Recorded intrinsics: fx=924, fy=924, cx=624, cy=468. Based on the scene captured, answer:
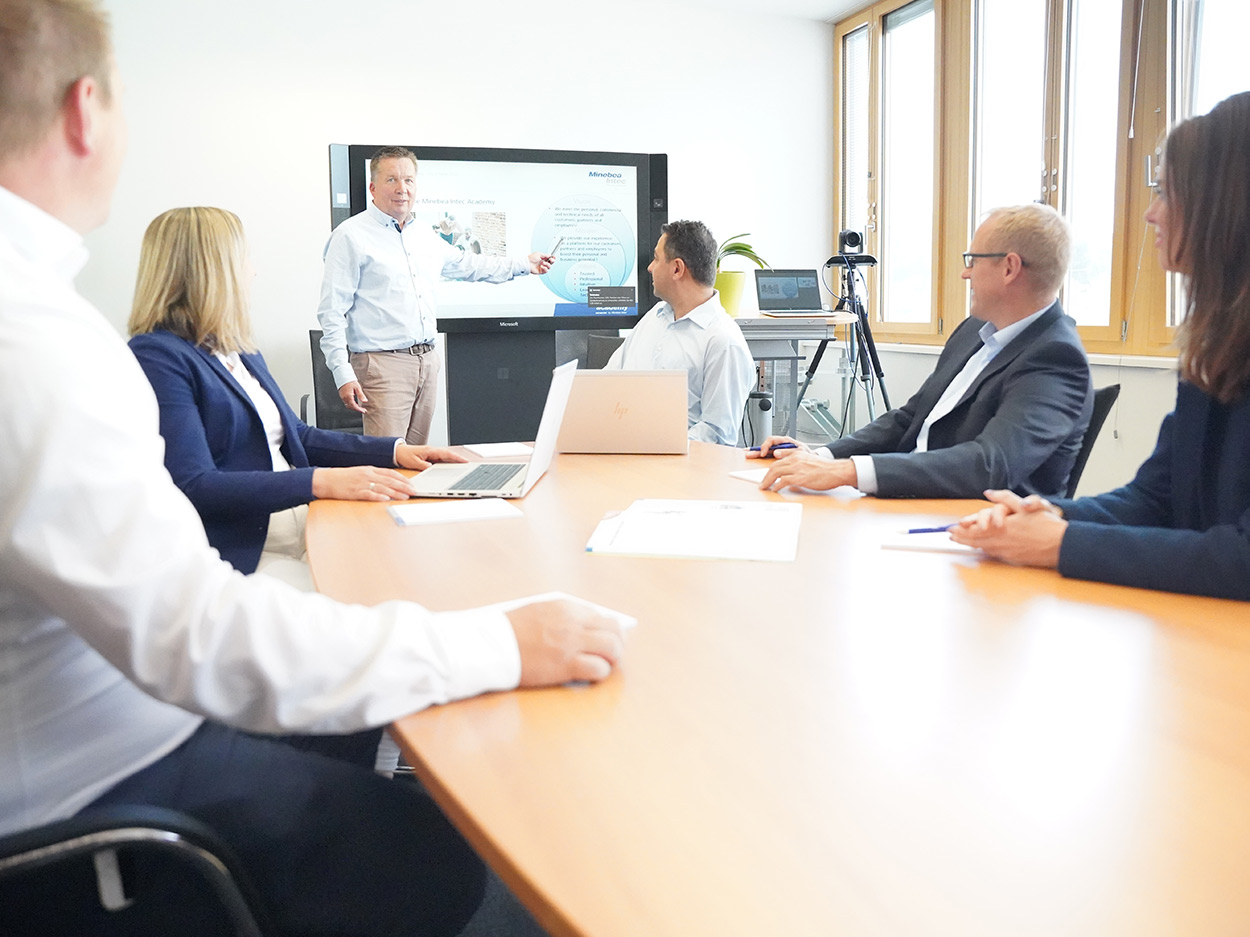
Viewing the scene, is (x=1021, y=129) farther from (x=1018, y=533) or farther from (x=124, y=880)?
(x=124, y=880)

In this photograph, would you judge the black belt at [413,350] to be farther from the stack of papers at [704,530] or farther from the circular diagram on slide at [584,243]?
the stack of papers at [704,530]

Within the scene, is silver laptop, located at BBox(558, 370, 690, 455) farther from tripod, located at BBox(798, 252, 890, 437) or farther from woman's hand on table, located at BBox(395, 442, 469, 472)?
tripod, located at BBox(798, 252, 890, 437)

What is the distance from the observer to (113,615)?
64cm

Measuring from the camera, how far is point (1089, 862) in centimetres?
54

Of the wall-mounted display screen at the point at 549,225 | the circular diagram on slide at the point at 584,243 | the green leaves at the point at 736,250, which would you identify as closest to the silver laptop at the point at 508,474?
the wall-mounted display screen at the point at 549,225

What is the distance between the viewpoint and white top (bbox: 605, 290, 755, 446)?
2.98m

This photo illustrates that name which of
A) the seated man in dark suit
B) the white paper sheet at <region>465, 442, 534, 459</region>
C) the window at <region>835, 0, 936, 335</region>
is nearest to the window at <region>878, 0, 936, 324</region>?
the window at <region>835, 0, 936, 335</region>

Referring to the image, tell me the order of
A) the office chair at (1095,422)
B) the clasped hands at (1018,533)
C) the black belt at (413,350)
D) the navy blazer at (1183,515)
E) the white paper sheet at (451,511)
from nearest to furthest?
the navy blazer at (1183,515) → the clasped hands at (1018,533) → the white paper sheet at (451,511) → the office chair at (1095,422) → the black belt at (413,350)

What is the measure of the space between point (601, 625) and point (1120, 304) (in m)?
4.10

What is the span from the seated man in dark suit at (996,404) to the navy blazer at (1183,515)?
0.87 ft

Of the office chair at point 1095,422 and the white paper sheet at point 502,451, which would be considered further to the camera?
the white paper sheet at point 502,451

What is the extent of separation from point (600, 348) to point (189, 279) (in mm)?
2271

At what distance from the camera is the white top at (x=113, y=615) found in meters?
0.62

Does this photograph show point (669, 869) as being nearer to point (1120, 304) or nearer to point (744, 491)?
point (744, 491)
